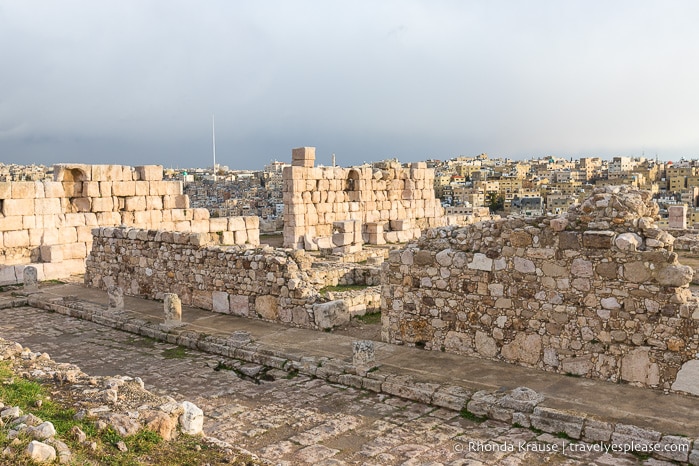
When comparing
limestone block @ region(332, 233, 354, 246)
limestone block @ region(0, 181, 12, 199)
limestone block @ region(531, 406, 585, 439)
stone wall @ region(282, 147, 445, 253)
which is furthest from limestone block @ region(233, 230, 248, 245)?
limestone block @ region(531, 406, 585, 439)

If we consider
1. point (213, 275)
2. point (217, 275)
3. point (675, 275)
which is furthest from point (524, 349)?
point (213, 275)

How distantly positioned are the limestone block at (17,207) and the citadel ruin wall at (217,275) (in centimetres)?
339

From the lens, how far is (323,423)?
6.62m

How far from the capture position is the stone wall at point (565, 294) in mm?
6785

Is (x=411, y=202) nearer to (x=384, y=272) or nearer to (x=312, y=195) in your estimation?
(x=312, y=195)

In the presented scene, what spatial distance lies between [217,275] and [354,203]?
12.9 metres

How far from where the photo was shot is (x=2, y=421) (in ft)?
15.7

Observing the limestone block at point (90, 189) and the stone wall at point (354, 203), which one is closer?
the limestone block at point (90, 189)

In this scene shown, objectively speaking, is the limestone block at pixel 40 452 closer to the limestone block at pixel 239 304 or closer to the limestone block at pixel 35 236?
the limestone block at pixel 239 304

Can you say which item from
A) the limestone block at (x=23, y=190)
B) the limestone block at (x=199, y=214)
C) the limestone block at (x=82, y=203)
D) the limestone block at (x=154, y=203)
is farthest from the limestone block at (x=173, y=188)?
the limestone block at (x=23, y=190)

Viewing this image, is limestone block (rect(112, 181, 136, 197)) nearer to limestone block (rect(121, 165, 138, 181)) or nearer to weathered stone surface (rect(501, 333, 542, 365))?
limestone block (rect(121, 165, 138, 181))

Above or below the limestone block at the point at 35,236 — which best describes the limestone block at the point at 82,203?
above

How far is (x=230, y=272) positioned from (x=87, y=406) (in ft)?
19.4

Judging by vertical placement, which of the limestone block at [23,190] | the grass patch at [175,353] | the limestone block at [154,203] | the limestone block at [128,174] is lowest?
the grass patch at [175,353]
